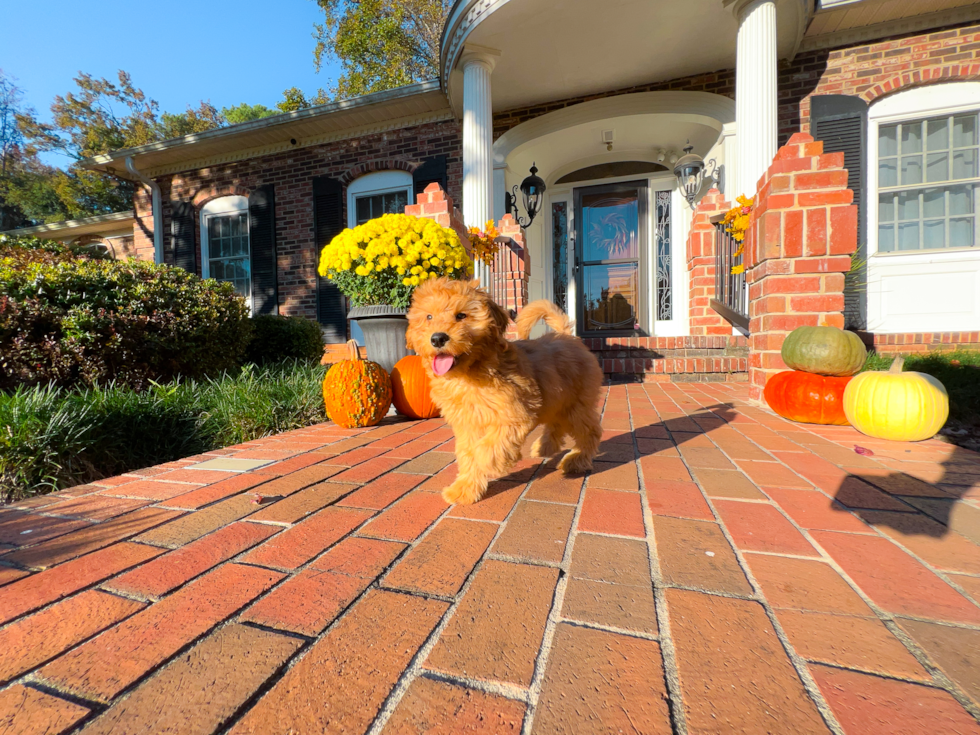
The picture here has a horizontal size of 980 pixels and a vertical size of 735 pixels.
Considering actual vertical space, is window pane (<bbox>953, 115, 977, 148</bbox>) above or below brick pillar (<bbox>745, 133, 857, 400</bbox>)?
above

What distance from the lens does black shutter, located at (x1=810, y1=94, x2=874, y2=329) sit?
21.4 ft

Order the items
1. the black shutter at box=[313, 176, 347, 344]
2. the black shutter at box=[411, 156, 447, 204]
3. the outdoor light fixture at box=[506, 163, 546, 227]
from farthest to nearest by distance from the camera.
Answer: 1. the black shutter at box=[313, 176, 347, 344]
2. the black shutter at box=[411, 156, 447, 204]
3. the outdoor light fixture at box=[506, 163, 546, 227]

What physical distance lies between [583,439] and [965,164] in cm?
844

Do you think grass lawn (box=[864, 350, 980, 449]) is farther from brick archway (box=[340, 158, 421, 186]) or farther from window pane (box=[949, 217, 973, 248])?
brick archway (box=[340, 158, 421, 186])

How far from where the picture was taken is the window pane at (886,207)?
6586 mm

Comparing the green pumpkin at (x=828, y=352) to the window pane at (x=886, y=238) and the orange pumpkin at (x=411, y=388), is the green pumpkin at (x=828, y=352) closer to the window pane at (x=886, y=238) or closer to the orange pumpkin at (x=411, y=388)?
the orange pumpkin at (x=411, y=388)

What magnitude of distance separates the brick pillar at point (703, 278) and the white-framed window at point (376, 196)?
544cm

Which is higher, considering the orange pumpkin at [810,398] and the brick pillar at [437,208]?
the brick pillar at [437,208]

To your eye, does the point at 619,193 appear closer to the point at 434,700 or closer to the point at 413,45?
the point at 434,700

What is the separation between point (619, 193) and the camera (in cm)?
860

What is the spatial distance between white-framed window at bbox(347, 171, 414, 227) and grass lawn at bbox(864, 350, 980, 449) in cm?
818

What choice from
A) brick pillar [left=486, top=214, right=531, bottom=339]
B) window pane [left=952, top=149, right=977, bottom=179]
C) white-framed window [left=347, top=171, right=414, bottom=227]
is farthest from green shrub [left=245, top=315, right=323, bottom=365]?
window pane [left=952, top=149, right=977, bottom=179]

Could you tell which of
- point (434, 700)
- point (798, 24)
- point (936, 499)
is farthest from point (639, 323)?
point (434, 700)

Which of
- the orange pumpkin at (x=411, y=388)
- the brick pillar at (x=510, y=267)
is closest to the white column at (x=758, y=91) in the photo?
the brick pillar at (x=510, y=267)
